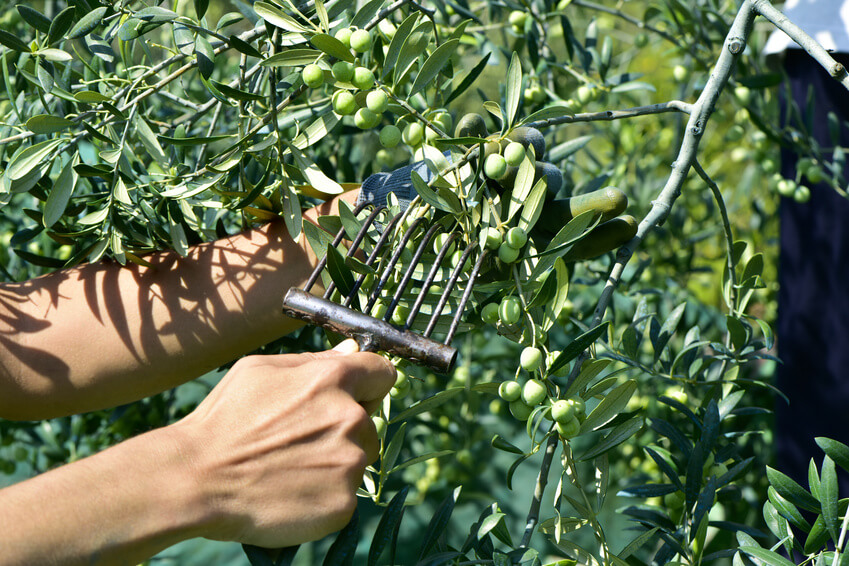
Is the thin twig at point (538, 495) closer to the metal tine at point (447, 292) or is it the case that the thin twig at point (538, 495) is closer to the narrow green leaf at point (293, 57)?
the metal tine at point (447, 292)

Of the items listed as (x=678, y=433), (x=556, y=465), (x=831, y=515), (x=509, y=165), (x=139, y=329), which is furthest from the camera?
(x=556, y=465)

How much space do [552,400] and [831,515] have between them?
26 centimetres

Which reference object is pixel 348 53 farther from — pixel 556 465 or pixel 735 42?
pixel 556 465

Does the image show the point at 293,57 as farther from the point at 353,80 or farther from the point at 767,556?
the point at 767,556

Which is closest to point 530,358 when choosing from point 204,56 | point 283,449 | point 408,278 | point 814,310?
point 408,278

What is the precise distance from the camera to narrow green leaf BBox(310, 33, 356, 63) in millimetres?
685

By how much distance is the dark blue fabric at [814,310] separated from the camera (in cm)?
148

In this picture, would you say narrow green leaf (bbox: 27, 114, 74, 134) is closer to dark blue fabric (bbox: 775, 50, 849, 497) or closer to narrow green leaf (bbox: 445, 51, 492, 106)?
narrow green leaf (bbox: 445, 51, 492, 106)

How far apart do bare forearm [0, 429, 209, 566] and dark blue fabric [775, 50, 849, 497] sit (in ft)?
3.99

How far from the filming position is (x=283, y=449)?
0.68m

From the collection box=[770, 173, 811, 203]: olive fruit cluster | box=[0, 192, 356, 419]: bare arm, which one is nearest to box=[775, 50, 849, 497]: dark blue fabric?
box=[770, 173, 811, 203]: olive fruit cluster

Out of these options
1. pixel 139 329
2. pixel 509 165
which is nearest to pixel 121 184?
pixel 139 329

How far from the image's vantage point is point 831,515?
65cm

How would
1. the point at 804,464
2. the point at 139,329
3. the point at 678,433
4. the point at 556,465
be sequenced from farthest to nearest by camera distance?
1. the point at 556,465
2. the point at 804,464
3. the point at 139,329
4. the point at 678,433
